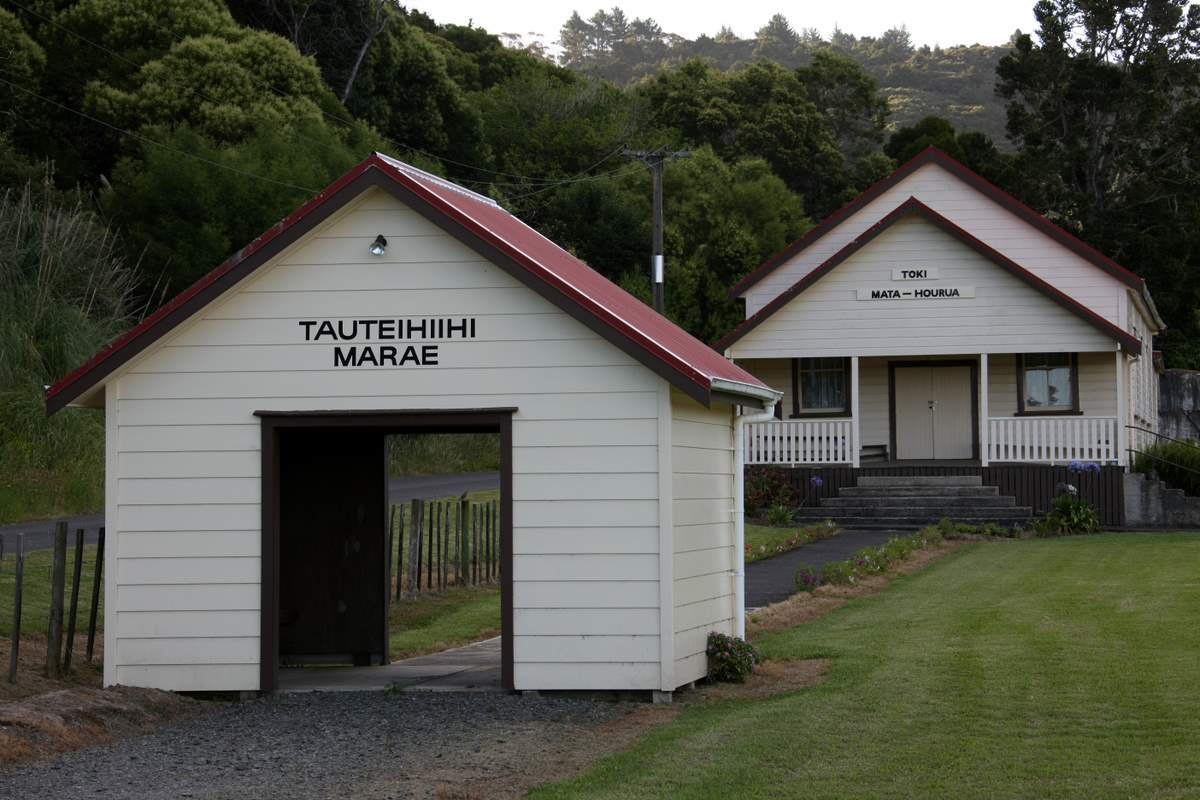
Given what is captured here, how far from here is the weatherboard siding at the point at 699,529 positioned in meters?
12.6

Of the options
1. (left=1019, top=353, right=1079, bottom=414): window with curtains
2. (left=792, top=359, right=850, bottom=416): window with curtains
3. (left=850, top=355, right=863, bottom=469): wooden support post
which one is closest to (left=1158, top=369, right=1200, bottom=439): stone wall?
(left=1019, top=353, right=1079, bottom=414): window with curtains

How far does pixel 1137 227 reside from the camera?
2208 inches

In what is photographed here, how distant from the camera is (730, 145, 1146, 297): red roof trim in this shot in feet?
109

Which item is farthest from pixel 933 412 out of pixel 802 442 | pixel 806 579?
pixel 806 579

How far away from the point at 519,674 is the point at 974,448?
76.8 feet

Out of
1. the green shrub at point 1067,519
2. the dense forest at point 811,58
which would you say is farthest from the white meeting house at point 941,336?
the dense forest at point 811,58

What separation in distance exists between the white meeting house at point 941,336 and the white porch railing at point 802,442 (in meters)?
0.03

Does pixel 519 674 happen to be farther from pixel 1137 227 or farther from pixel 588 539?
pixel 1137 227

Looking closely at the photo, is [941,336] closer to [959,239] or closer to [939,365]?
[959,239]

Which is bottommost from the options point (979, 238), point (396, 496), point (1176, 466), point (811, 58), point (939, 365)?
point (396, 496)

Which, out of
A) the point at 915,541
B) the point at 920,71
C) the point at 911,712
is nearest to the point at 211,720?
the point at 911,712

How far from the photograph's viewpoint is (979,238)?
34031 mm

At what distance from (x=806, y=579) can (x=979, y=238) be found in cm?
1531

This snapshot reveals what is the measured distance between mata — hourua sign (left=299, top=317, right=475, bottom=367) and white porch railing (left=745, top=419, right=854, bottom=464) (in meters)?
20.4
